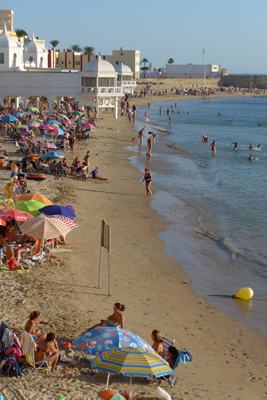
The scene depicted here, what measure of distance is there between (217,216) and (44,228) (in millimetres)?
9829

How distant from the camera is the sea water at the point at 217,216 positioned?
1317 centimetres

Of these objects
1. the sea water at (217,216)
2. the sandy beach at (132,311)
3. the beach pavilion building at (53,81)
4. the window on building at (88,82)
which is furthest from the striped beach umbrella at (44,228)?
the window on building at (88,82)

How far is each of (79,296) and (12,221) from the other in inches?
137

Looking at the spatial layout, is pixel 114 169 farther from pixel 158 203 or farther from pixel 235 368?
pixel 235 368

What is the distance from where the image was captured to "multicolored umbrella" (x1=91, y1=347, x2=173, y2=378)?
23.8 feet

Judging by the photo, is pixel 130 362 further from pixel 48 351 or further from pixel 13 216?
pixel 13 216

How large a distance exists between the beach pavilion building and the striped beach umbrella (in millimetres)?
32769

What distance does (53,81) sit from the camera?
143 feet

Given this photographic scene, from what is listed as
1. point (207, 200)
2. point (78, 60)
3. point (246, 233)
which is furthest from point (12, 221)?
point (78, 60)

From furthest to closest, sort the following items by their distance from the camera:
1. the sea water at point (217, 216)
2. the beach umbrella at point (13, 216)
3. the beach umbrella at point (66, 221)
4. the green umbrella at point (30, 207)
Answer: the green umbrella at point (30, 207) → the sea water at point (217, 216) → the beach umbrella at point (13, 216) → the beach umbrella at point (66, 221)

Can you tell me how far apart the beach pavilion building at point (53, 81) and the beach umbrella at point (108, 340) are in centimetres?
3745

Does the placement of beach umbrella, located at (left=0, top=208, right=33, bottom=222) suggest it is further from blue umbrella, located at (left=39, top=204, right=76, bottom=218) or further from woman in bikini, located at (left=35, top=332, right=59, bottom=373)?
woman in bikini, located at (left=35, top=332, right=59, bottom=373)

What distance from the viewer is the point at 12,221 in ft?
44.4

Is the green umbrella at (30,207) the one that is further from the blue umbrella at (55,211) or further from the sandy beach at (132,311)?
the sandy beach at (132,311)
